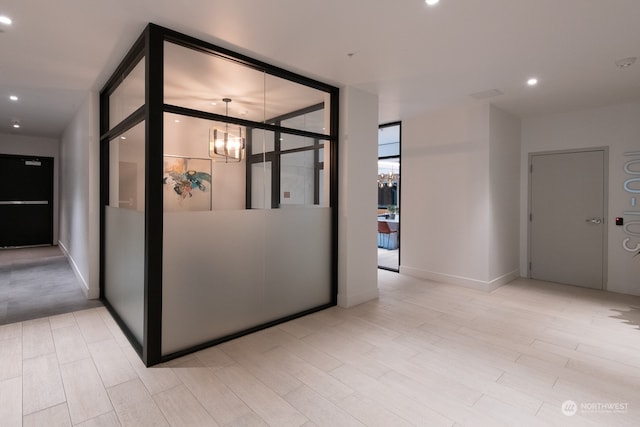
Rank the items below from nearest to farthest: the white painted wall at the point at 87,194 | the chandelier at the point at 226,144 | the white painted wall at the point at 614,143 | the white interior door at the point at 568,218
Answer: the chandelier at the point at 226,144 < the white painted wall at the point at 87,194 < the white painted wall at the point at 614,143 < the white interior door at the point at 568,218

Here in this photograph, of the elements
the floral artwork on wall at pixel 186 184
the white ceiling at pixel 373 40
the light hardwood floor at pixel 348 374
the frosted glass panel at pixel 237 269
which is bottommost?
the light hardwood floor at pixel 348 374

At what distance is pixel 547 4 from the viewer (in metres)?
2.45

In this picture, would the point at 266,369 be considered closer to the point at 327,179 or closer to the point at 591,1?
the point at 327,179

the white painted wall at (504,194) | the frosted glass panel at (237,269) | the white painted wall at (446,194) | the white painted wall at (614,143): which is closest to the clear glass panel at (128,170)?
the frosted glass panel at (237,269)

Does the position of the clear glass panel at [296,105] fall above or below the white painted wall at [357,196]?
above

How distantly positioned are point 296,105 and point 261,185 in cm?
109

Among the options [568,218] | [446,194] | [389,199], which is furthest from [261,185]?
[389,199]

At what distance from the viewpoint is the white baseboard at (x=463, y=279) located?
5.08 m

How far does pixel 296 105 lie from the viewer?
12.7 ft

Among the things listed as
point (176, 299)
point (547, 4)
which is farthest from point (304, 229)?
point (547, 4)

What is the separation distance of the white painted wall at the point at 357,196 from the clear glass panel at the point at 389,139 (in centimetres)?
209

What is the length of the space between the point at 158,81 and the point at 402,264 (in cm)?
486

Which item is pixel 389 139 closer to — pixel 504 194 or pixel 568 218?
pixel 504 194

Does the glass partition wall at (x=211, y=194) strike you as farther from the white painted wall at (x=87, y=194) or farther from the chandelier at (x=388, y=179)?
the chandelier at (x=388, y=179)
